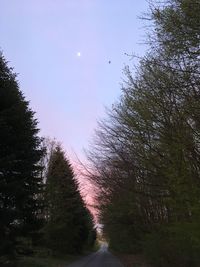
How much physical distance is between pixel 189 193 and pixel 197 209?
90cm

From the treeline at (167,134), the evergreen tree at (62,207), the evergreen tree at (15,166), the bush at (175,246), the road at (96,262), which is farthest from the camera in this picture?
the evergreen tree at (62,207)

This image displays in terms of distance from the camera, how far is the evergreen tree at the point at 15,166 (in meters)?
27.7

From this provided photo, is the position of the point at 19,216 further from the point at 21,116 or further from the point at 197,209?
the point at 197,209

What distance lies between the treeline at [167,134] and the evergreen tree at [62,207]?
2940 centimetres

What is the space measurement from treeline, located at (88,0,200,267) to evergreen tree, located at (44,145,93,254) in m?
29.4

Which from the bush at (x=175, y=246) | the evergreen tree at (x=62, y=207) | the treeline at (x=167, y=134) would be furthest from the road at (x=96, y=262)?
the treeline at (x=167, y=134)

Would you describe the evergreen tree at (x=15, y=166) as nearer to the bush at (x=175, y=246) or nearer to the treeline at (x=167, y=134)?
the treeline at (x=167, y=134)

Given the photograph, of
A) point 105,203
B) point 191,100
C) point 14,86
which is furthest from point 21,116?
point 191,100

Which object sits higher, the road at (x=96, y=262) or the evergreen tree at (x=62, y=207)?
the evergreen tree at (x=62, y=207)

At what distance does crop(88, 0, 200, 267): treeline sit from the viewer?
11680 mm

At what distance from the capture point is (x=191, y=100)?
530 inches

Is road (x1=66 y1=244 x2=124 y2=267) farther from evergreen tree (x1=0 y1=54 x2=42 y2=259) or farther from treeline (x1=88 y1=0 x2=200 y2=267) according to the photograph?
treeline (x1=88 y1=0 x2=200 y2=267)

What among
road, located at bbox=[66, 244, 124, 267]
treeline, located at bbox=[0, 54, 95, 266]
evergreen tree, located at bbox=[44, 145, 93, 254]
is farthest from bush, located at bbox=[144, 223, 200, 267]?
evergreen tree, located at bbox=[44, 145, 93, 254]

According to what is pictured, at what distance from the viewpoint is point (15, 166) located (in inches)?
1166
